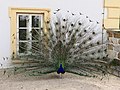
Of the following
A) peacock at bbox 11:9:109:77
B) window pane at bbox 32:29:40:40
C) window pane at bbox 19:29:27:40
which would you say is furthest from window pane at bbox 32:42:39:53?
window pane at bbox 19:29:27:40

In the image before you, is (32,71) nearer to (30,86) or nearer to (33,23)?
(30,86)

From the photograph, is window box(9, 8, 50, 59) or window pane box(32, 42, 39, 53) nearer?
window pane box(32, 42, 39, 53)

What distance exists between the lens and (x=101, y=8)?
7508mm

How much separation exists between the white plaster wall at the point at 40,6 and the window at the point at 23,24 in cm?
12

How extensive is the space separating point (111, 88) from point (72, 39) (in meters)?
1.26

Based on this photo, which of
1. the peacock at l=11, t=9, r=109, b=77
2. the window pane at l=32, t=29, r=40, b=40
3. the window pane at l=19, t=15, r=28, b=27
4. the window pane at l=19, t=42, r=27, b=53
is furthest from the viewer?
the window pane at l=19, t=15, r=28, b=27

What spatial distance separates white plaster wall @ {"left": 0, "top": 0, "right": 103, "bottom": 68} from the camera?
6745mm

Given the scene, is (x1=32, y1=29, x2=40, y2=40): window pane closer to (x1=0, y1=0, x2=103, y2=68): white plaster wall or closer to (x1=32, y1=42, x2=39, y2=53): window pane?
(x1=32, y1=42, x2=39, y2=53): window pane

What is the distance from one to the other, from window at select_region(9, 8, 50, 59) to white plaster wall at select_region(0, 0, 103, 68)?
119 millimetres

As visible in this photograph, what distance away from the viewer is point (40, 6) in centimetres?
697

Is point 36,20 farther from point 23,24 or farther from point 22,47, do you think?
point 22,47

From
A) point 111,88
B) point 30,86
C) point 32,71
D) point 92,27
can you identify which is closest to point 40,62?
point 32,71

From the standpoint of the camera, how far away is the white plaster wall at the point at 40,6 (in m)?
6.74

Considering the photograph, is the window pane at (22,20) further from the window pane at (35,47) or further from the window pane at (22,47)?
the window pane at (35,47)
